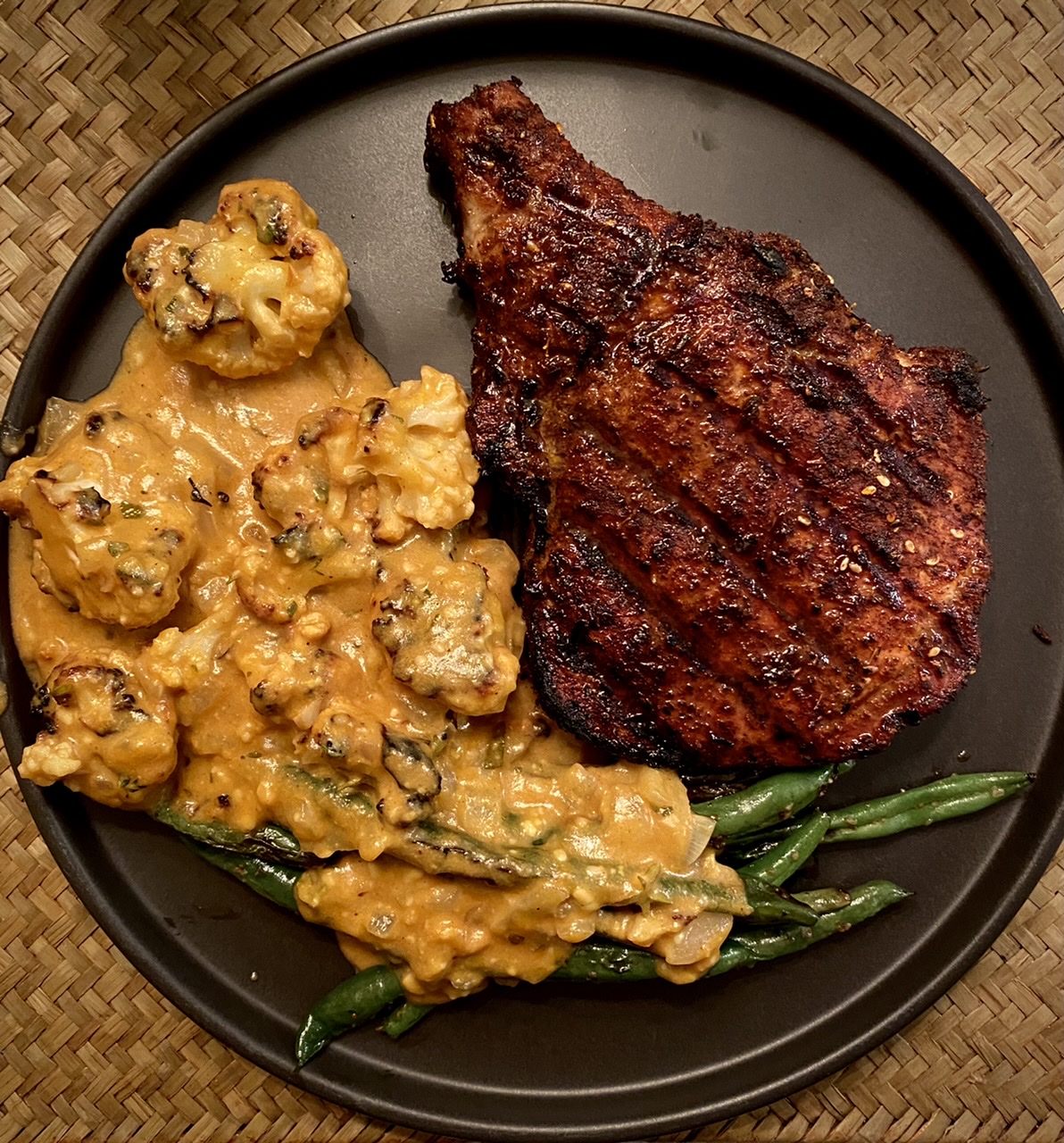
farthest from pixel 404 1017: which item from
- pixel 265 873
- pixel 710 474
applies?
pixel 710 474

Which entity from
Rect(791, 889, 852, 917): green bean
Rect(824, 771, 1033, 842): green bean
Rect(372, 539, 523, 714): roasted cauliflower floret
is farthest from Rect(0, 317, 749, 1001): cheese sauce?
Rect(824, 771, 1033, 842): green bean

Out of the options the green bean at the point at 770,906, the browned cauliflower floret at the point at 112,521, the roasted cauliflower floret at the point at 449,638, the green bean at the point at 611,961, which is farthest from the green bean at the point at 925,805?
the browned cauliflower floret at the point at 112,521

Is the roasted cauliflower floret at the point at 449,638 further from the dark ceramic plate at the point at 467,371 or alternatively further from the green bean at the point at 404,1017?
the green bean at the point at 404,1017

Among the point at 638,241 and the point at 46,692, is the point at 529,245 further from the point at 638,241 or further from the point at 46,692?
the point at 46,692

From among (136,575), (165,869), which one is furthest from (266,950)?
(136,575)

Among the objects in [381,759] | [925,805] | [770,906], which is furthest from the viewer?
[925,805]

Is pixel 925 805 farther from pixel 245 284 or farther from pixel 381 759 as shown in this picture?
pixel 245 284

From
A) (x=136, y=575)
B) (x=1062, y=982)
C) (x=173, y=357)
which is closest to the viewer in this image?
(x=136, y=575)
